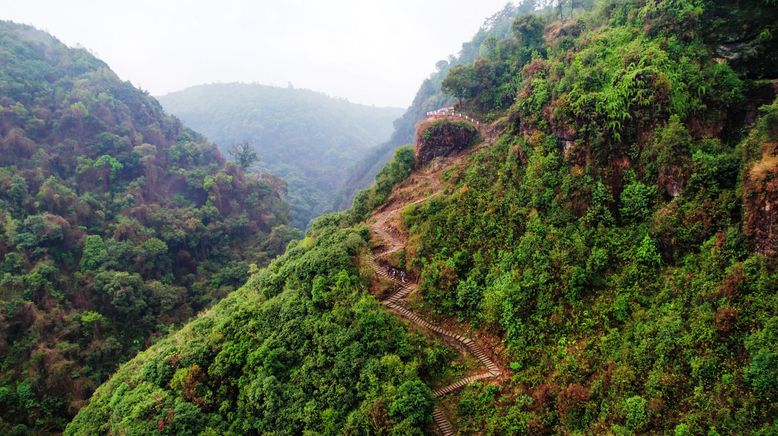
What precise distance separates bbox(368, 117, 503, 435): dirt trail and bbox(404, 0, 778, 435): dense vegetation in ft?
2.46

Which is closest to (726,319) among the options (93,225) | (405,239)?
(405,239)

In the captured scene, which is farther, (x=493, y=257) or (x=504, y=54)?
(x=504, y=54)

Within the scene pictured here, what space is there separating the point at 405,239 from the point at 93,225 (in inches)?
1193

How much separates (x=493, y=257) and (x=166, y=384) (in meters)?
15.2

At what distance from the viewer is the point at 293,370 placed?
54.1 feet

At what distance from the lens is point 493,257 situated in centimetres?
1805

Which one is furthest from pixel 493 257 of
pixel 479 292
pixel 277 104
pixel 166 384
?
pixel 277 104

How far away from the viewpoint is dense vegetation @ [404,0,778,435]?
438 inches

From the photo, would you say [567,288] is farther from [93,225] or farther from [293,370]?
[93,225]

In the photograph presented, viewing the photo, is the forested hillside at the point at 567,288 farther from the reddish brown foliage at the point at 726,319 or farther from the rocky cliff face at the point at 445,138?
the rocky cliff face at the point at 445,138

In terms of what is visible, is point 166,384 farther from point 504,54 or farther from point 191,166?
point 191,166

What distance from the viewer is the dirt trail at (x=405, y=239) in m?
15.1

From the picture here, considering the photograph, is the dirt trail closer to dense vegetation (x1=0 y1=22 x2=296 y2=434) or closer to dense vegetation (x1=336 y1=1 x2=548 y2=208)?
dense vegetation (x1=0 y1=22 x2=296 y2=434)

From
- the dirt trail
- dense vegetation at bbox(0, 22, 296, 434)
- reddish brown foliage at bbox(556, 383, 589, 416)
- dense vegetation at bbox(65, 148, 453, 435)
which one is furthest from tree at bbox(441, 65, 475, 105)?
dense vegetation at bbox(0, 22, 296, 434)
